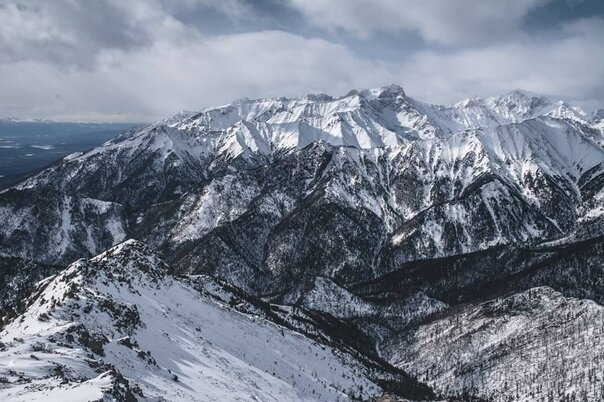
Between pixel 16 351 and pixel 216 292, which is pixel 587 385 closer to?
pixel 216 292

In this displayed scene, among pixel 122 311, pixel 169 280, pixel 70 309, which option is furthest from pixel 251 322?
Answer: pixel 70 309

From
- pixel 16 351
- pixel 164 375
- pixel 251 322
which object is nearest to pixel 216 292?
pixel 251 322

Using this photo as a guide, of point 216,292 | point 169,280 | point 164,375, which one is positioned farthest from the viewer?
point 216,292

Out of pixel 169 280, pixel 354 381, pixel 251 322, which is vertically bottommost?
pixel 354 381

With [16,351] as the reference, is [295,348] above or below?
below

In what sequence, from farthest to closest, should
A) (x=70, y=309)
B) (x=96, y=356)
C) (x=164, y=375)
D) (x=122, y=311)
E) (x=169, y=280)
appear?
(x=169, y=280) < (x=122, y=311) < (x=70, y=309) < (x=164, y=375) < (x=96, y=356)

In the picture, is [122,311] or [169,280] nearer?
[122,311]
